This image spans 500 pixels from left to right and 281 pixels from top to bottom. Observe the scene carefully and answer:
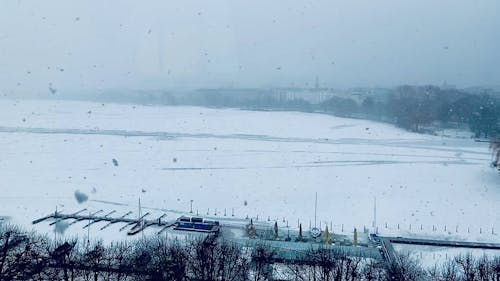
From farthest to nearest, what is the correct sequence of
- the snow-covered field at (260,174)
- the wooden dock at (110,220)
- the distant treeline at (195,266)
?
the snow-covered field at (260,174) → the wooden dock at (110,220) → the distant treeline at (195,266)

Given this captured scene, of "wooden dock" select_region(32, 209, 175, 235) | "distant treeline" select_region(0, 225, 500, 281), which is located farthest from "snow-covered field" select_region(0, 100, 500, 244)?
"distant treeline" select_region(0, 225, 500, 281)

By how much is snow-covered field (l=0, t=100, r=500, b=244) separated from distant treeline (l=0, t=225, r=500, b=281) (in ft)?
6.51

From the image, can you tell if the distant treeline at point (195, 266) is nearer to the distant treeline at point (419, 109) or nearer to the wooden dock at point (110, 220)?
the wooden dock at point (110, 220)

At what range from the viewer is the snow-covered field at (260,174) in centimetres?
1050

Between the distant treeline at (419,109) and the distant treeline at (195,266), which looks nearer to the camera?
the distant treeline at (195,266)

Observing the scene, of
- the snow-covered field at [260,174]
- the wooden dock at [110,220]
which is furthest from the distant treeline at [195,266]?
the snow-covered field at [260,174]

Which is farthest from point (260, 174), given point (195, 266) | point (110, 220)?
point (195, 266)

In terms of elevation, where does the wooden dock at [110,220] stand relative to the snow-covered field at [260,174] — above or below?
below

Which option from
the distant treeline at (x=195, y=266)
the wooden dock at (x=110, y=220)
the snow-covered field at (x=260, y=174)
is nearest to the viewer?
the distant treeline at (x=195, y=266)

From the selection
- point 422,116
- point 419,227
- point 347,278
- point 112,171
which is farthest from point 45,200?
point 422,116

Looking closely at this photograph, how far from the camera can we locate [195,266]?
22.2 ft

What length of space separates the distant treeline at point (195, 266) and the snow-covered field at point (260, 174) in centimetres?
198

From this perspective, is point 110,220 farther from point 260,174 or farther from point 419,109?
point 419,109

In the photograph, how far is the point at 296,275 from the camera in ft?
21.3
